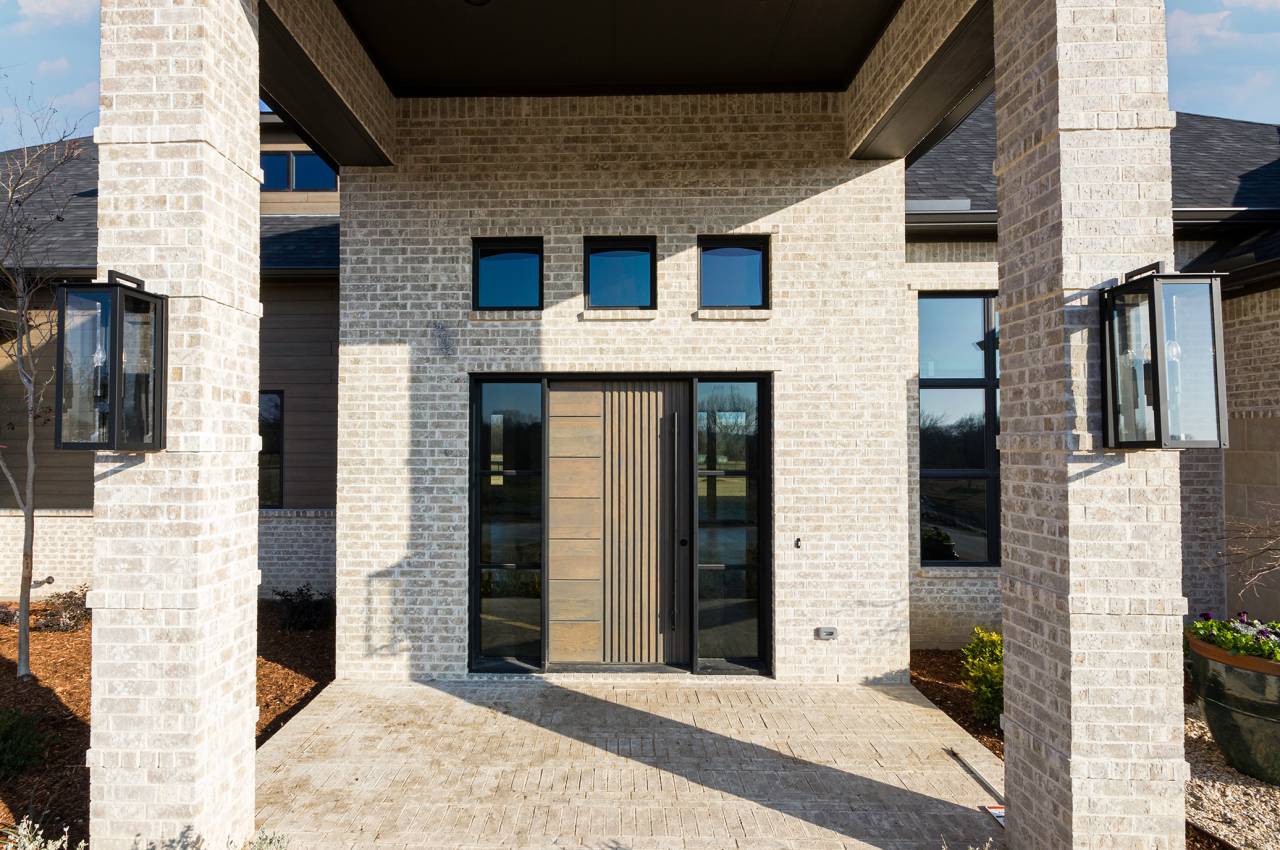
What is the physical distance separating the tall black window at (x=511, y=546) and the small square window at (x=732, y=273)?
6.08 ft

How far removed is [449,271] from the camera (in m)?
6.24

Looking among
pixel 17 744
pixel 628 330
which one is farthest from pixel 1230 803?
pixel 17 744

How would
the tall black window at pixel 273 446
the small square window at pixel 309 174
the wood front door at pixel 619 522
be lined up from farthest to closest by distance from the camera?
the small square window at pixel 309 174 < the tall black window at pixel 273 446 < the wood front door at pixel 619 522

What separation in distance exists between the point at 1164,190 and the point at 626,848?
4.30 m

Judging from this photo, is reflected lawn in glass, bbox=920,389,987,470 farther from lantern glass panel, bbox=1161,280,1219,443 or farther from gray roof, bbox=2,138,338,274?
gray roof, bbox=2,138,338,274

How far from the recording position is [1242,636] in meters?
4.67

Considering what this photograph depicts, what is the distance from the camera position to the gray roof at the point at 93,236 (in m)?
8.78

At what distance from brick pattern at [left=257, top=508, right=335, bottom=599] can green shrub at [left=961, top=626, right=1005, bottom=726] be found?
759 centimetres

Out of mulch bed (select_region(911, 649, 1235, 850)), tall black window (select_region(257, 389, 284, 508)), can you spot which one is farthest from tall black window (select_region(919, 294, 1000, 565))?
tall black window (select_region(257, 389, 284, 508))

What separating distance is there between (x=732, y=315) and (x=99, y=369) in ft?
15.0

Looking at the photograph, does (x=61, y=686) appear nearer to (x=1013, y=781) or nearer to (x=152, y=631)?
(x=152, y=631)

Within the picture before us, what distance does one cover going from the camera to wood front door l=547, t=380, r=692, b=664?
630 cm

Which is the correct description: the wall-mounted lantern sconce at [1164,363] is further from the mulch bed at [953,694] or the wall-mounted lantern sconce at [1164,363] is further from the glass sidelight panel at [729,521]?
the glass sidelight panel at [729,521]

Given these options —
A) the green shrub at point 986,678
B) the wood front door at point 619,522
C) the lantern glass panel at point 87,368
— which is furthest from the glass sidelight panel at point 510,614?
the green shrub at point 986,678
